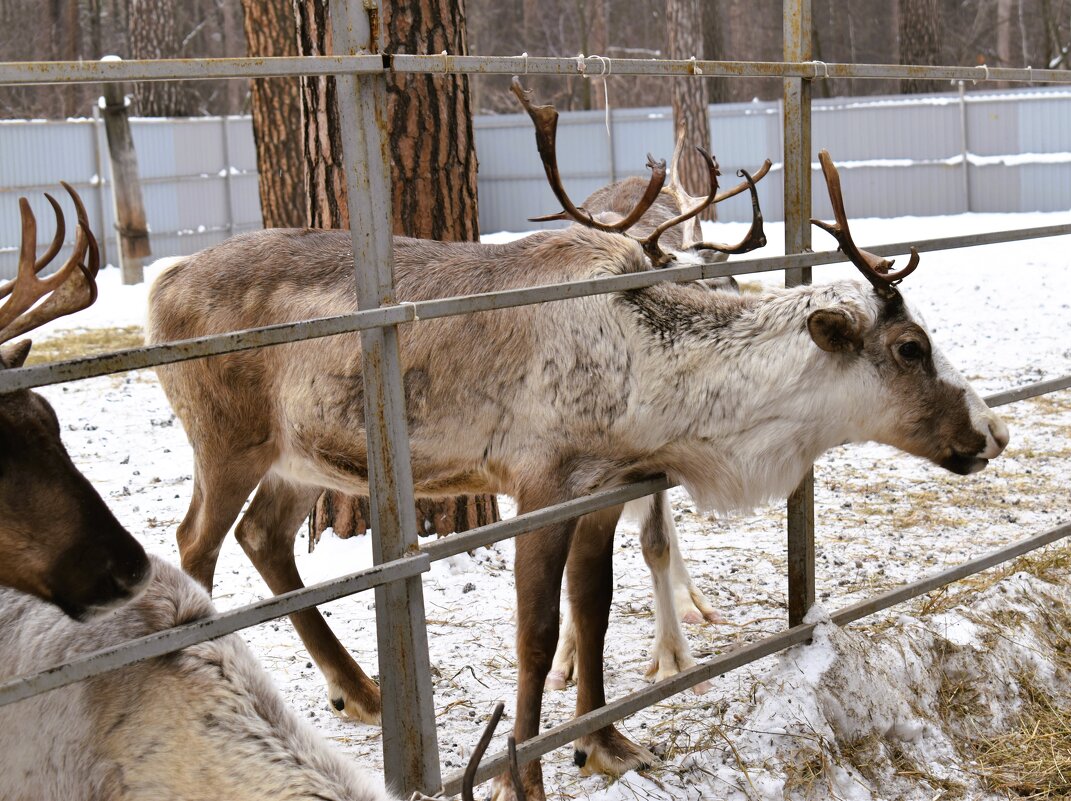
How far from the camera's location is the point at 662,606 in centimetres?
443

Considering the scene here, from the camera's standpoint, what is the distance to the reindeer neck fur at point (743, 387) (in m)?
3.57

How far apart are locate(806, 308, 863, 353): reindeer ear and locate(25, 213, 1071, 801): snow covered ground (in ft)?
3.09

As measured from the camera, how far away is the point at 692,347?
358 cm

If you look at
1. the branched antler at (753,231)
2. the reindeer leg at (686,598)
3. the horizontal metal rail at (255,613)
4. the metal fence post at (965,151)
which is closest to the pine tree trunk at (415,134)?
the reindeer leg at (686,598)

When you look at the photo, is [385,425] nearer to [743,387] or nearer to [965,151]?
[743,387]

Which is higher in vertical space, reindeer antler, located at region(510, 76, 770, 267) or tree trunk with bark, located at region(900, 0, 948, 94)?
tree trunk with bark, located at region(900, 0, 948, 94)

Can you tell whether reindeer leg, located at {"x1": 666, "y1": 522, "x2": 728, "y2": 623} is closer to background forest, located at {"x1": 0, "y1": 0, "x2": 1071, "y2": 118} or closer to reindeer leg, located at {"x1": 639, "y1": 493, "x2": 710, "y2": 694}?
reindeer leg, located at {"x1": 639, "y1": 493, "x2": 710, "y2": 694}

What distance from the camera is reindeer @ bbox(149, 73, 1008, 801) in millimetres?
3547

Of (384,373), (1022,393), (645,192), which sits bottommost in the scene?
(1022,393)

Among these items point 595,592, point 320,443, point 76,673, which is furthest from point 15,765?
point 595,592

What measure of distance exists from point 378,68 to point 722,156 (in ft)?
61.4

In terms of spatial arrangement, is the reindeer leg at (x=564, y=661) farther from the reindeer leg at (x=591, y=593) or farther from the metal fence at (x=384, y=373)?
the metal fence at (x=384, y=373)

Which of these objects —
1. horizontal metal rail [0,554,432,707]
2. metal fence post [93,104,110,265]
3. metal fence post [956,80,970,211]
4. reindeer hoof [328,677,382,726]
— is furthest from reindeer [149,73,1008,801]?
metal fence post [956,80,970,211]

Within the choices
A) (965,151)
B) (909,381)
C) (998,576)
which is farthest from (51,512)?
(965,151)
